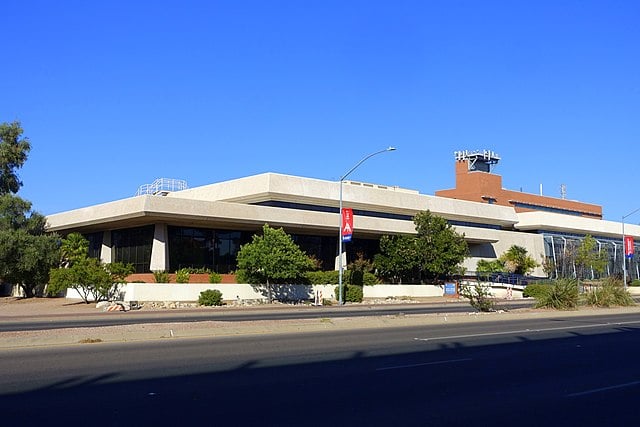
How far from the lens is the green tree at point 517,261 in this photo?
233ft

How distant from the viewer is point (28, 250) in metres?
47.5

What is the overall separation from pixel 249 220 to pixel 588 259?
43880 millimetres

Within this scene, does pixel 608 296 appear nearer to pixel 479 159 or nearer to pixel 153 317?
pixel 153 317

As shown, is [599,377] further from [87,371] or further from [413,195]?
[413,195]

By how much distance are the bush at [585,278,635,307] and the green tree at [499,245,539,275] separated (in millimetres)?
31843

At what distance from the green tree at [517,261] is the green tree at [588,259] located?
20.1 ft

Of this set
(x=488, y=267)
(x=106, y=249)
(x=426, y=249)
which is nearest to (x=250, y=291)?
(x=106, y=249)

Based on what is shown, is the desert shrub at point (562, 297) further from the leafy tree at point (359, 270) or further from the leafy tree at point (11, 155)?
the leafy tree at point (11, 155)

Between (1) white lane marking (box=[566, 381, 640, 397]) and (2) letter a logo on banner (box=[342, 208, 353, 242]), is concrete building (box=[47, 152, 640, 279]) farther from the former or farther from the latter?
(1) white lane marking (box=[566, 381, 640, 397])

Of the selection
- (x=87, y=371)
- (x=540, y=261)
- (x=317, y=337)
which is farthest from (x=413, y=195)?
(x=87, y=371)

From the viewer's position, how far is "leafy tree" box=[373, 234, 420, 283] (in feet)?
188

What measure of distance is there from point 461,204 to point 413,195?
26.2ft

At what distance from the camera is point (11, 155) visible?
52.4 meters

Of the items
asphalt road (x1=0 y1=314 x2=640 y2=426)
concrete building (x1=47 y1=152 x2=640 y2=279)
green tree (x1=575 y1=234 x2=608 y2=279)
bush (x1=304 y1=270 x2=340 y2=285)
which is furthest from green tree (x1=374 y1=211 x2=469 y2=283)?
asphalt road (x1=0 y1=314 x2=640 y2=426)
